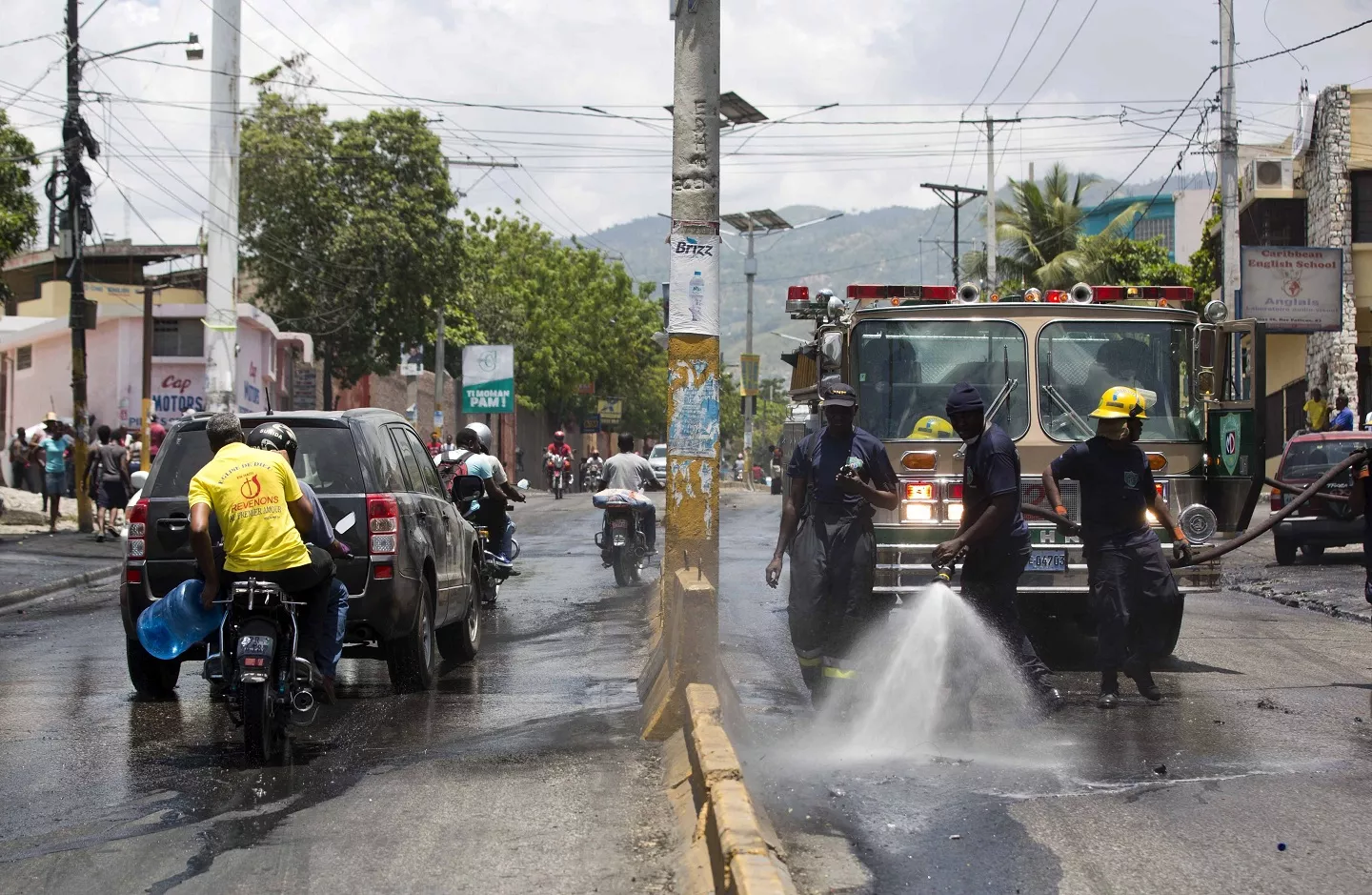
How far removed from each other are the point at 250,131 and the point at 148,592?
3608 cm

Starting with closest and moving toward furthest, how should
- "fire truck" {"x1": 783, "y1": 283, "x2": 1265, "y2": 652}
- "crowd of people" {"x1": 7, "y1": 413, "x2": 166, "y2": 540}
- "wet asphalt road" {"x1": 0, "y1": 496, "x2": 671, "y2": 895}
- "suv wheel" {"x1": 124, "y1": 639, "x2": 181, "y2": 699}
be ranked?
"wet asphalt road" {"x1": 0, "y1": 496, "x2": 671, "y2": 895}
"suv wheel" {"x1": 124, "y1": 639, "x2": 181, "y2": 699}
"fire truck" {"x1": 783, "y1": 283, "x2": 1265, "y2": 652}
"crowd of people" {"x1": 7, "y1": 413, "x2": 166, "y2": 540}

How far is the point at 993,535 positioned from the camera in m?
8.07

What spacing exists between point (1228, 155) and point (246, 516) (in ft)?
67.0

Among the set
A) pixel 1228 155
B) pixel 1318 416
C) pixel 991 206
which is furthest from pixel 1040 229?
pixel 1228 155

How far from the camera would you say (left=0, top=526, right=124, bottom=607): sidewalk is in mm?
17344

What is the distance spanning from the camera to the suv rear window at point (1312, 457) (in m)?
19.4

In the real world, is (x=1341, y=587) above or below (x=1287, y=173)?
below

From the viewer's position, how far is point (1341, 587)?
16.6m

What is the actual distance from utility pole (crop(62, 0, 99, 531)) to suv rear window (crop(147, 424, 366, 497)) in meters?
15.9

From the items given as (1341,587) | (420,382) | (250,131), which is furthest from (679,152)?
(420,382)

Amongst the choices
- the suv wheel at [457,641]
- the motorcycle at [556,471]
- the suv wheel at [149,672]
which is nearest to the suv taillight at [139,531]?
the suv wheel at [149,672]

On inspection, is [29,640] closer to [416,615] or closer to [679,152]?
[416,615]

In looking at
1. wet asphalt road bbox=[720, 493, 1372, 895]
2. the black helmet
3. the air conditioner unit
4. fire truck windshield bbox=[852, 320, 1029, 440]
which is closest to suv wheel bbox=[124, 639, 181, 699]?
the black helmet

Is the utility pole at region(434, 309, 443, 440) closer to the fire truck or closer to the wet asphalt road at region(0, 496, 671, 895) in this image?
the wet asphalt road at region(0, 496, 671, 895)
